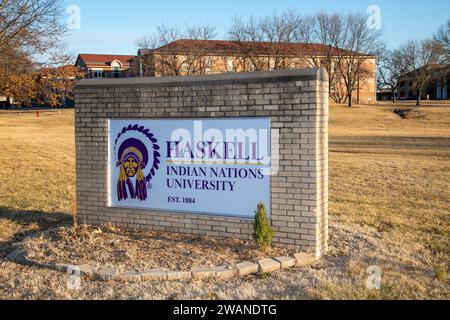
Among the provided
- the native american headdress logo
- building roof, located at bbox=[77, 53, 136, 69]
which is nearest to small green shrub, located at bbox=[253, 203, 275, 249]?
the native american headdress logo

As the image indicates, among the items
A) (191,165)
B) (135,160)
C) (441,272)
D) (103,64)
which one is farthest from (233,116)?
(103,64)

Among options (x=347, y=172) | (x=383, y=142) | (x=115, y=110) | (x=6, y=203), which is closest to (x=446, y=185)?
(x=347, y=172)

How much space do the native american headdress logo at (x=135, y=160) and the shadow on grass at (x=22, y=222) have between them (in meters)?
1.50

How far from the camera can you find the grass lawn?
4.89 metres

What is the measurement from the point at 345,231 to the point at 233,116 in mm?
2620

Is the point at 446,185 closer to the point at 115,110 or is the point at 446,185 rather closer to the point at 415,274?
the point at 415,274

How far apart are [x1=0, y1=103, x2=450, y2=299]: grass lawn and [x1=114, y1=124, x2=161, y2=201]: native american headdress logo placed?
92 cm

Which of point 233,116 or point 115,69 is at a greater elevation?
point 115,69

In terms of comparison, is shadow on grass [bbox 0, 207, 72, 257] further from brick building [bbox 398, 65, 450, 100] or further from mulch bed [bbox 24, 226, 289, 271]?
brick building [bbox 398, 65, 450, 100]

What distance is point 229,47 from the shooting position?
176ft

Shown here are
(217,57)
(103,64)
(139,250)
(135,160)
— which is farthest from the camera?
(103,64)

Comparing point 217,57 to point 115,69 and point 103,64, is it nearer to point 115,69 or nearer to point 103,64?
point 115,69

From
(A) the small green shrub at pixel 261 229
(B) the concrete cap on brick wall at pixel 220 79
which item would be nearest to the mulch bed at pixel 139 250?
(A) the small green shrub at pixel 261 229
